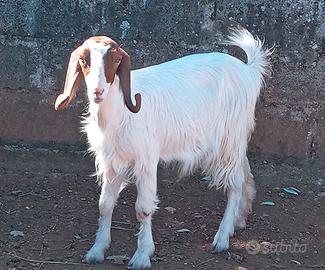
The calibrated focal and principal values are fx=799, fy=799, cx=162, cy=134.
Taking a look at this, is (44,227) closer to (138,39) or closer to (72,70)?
(72,70)

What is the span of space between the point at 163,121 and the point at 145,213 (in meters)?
0.56

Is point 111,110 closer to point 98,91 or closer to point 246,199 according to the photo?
point 98,91

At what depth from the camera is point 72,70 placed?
14.3ft

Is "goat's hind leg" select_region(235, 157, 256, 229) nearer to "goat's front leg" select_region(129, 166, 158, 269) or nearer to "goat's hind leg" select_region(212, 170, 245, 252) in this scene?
"goat's hind leg" select_region(212, 170, 245, 252)

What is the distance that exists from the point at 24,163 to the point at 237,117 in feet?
5.85

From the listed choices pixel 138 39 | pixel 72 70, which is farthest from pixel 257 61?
pixel 72 70

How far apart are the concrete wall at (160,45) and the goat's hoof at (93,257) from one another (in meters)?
1.54

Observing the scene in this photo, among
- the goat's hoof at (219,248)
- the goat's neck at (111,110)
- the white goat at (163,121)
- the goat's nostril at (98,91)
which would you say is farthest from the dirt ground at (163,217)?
the goat's nostril at (98,91)

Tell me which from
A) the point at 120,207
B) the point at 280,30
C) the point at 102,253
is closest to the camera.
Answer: the point at 102,253

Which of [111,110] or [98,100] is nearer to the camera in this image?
[98,100]

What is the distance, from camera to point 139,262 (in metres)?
4.65

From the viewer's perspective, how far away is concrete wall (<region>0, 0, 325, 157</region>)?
5.87 metres

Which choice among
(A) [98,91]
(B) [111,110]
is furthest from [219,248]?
(A) [98,91]

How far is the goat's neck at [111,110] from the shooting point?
14.4 feet
